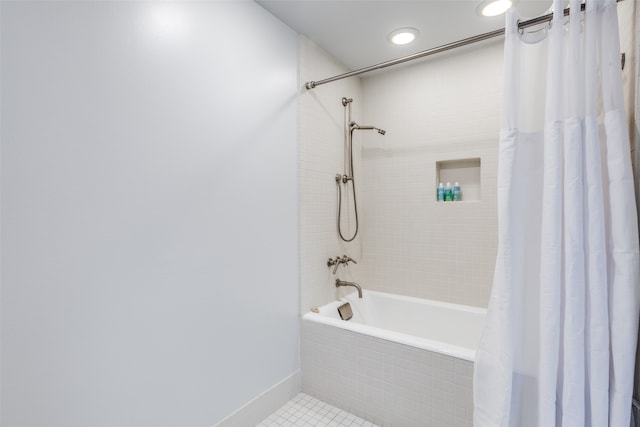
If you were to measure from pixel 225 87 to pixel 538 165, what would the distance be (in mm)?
1516

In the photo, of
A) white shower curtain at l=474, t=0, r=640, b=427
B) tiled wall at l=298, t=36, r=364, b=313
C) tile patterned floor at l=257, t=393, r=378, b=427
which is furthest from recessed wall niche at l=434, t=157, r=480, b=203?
tile patterned floor at l=257, t=393, r=378, b=427

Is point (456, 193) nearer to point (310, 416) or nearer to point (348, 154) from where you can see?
point (348, 154)

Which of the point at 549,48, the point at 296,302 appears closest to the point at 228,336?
the point at 296,302

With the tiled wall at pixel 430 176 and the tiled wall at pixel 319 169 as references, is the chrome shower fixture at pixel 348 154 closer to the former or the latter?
the tiled wall at pixel 319 169

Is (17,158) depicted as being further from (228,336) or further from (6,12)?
(228,336)

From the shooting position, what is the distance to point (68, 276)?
1.10 m

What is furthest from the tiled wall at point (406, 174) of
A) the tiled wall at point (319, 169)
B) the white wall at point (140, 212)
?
the white wall at point (140, 212)

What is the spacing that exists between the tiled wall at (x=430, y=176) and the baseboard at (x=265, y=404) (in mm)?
1136

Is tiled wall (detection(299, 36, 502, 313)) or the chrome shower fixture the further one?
the chrome shower fixture

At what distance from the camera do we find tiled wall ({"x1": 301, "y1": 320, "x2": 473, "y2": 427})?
5.11ft

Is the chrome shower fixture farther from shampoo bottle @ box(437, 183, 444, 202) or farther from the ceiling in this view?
shampoo bottle @ box(437, 183, 444, 202)

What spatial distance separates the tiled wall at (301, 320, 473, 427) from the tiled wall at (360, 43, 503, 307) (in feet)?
3.13

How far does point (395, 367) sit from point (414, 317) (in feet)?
2.87

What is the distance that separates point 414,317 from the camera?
2531mm
